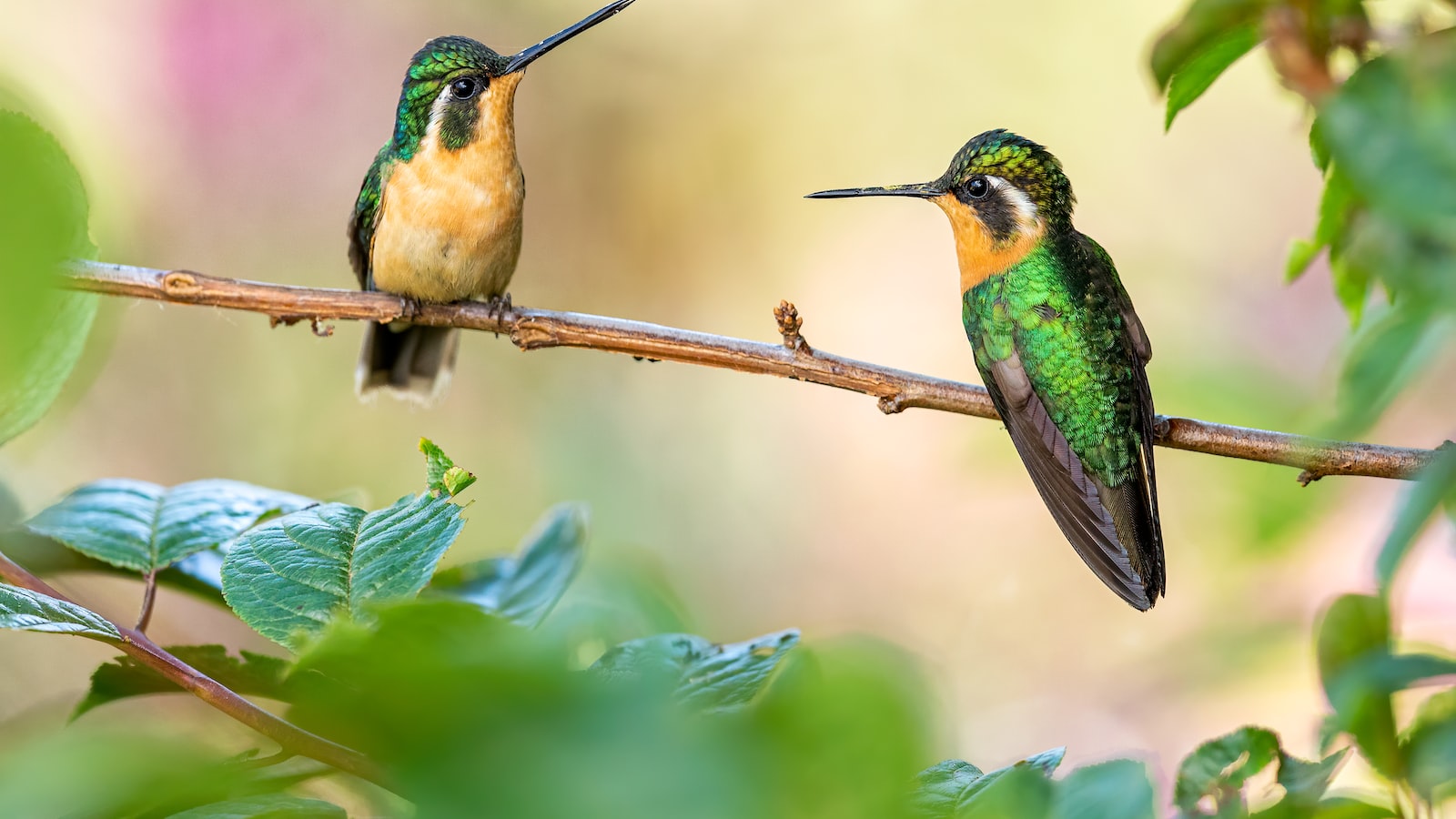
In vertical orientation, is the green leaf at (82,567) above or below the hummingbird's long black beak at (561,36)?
below

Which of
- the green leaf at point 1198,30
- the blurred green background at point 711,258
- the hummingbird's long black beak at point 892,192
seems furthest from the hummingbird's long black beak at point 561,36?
the blurred green background at point 711,258

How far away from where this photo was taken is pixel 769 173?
5895 millimetres

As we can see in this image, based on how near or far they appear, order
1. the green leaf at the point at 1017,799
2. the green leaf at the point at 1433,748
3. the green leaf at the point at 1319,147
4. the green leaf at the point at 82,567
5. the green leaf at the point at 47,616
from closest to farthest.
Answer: the green leaf at the point at 1017,799 → the green leaf at the point at 1433,748 → the green leaf at the point at 47,616 → the green leaf at the point at 1319,147 → the green leaf at the point at 82,567

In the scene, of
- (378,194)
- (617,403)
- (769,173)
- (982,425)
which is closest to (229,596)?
(982,425)

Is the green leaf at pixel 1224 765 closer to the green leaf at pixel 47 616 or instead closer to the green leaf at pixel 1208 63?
the green leaf at pixel 1208 63

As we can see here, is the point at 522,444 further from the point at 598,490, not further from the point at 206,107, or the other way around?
the point at 206,107

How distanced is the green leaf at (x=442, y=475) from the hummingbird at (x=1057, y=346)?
2.74 feet

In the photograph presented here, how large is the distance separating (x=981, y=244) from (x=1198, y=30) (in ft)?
3.31

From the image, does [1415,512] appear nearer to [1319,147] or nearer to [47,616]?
[1319,147]

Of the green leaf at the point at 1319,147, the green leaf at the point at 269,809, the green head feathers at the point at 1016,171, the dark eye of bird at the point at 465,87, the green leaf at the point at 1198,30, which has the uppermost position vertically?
the dark eye of bird at the point at 465,87

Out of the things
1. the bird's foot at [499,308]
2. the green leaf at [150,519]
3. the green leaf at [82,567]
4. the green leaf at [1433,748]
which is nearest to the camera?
the green leaf at [1433,748]

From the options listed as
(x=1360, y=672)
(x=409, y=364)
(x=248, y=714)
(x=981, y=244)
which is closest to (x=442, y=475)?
(x=248, y=714)

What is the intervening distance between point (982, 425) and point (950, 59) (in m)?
4.11

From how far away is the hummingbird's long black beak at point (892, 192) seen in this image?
6.16ft
